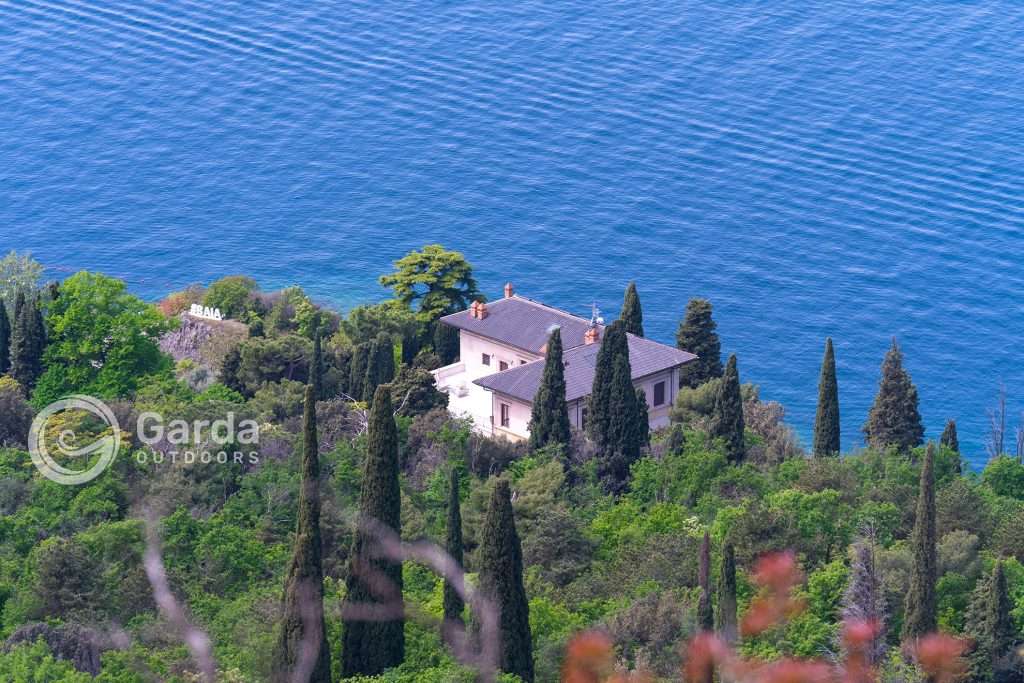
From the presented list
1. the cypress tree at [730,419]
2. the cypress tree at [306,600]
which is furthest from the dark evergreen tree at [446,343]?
the cypress tree at [306,600]

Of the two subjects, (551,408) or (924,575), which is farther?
(551,408)

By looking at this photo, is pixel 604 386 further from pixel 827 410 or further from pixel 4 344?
pixel 4 344

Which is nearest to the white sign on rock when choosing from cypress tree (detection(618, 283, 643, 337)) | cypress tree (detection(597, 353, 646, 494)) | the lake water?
the lake water

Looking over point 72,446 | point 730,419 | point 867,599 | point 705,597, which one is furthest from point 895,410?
point 705,597

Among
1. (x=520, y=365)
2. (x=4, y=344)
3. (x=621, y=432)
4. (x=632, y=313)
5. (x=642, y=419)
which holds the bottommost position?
(x=621, y=432)

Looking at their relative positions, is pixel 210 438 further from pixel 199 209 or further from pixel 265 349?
pixel 199 209

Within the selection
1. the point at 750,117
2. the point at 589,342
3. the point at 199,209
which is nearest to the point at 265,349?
the point at 589,342

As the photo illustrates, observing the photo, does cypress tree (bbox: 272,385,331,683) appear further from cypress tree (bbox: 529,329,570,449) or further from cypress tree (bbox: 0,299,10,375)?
cypress tree (bbox: 0,299,10,375)
